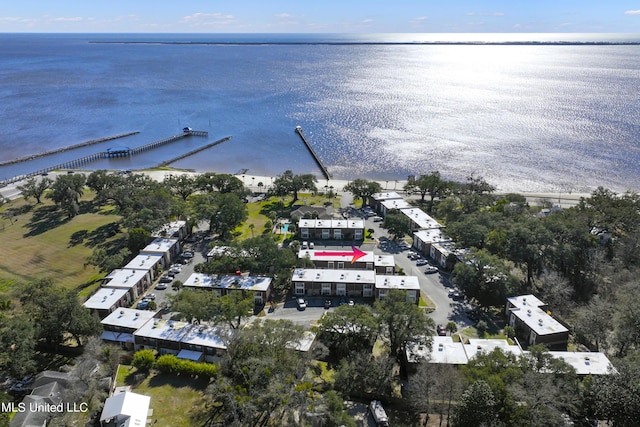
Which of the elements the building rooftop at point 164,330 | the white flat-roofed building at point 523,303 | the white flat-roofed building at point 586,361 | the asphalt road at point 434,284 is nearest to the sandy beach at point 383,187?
the asphalt road at point 434,284

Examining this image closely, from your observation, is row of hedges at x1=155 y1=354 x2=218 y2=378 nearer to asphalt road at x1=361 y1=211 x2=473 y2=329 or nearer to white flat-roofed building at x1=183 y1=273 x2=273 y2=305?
white flat-roofed building at x1=183 y1=273 x2=273 y2=305

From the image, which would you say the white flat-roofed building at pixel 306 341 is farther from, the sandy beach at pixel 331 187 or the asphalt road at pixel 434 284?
the sandy beach at pixel 331 187

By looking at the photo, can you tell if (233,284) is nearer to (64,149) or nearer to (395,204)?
(395,204)

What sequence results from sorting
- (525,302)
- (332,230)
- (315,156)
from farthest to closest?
(315,156) < (332,230) < (525,302)

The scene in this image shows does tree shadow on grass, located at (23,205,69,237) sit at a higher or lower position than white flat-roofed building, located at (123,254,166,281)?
lower

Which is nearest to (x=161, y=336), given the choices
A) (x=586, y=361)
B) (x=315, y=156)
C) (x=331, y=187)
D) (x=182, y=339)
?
(x=182, y=339)

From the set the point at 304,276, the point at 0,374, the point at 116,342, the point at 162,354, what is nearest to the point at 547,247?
the point at 304,276

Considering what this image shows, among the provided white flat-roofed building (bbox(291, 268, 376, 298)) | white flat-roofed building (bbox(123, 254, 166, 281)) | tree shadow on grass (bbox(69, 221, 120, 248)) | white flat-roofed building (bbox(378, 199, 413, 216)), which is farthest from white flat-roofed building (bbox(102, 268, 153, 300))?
white flat-roofed building (bbox(378, 199, 413, 216))
